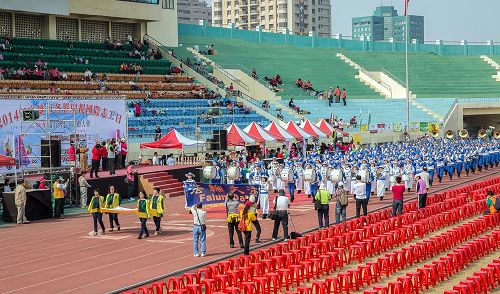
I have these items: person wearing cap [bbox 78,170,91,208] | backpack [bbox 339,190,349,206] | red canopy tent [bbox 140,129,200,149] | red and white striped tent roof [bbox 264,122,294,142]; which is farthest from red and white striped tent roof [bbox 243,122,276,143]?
backpack [bbox 339,190,349,206]

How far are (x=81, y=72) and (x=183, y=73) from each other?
832 centimetres

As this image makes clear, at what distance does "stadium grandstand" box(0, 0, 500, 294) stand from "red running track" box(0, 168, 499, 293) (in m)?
0.09

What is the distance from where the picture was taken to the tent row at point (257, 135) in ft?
126

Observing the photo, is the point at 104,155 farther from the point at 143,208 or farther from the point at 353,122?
the point at 353,122

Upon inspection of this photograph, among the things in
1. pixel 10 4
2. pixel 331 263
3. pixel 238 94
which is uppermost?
pixel 10 4

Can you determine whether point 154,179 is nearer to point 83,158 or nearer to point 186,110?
point 83,158

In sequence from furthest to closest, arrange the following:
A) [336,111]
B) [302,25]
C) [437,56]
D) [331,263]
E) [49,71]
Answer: [302,25], [437,56], [336,111], [49,71], [331,263]

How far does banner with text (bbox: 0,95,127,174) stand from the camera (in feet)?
108

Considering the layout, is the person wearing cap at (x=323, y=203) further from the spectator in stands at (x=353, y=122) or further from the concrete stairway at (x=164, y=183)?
the spectator in stands at (x=353, y=122)

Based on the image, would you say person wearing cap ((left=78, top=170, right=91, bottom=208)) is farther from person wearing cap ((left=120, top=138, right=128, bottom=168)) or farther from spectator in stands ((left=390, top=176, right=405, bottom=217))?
spectator in stands ((left=390, top=176, right=405, bottom=217))

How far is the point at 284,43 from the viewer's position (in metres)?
73.4

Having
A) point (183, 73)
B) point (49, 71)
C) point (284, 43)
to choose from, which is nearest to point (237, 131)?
point (49, 71)

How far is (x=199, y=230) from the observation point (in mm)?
21141

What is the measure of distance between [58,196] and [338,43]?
50655 mm
